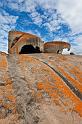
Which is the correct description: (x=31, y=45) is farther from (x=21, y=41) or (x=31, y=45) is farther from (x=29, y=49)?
(x=21, y=41)

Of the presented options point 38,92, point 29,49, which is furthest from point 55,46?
point 38,92

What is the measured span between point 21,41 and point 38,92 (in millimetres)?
6270

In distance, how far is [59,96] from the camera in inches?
148

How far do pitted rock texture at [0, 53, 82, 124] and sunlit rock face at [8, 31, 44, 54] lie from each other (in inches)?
157

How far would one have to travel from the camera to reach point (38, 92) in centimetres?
373

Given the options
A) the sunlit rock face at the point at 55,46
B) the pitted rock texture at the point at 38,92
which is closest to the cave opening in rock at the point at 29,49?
the sunlit rock face at the point at 55,46

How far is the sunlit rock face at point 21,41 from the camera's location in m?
9.14

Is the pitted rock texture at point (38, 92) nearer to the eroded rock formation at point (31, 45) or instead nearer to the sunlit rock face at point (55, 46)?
the eroded rock formation at point (31, 45)

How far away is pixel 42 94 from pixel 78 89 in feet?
2.80

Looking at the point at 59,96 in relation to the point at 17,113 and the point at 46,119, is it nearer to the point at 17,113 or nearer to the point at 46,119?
the point at 46,119

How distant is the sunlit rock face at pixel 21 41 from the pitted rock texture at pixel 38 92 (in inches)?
157

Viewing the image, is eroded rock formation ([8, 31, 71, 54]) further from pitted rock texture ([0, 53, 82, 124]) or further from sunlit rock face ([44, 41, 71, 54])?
pitted rock texture ([0, 53, 82, 124])

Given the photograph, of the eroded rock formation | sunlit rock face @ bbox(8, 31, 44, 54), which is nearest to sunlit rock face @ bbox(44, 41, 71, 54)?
the eroded rock formation

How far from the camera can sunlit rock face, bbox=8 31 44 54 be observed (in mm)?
9141
